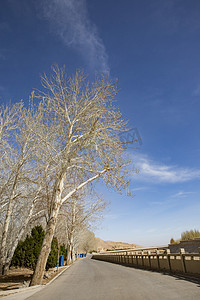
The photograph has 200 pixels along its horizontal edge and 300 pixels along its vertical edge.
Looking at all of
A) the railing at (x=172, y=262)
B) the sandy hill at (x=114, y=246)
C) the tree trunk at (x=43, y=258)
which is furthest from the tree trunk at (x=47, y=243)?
the sandy hill at (x=114, y=246)

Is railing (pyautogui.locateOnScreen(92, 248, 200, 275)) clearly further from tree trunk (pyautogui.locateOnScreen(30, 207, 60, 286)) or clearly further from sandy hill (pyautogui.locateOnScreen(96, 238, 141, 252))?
sandy hill (pyautogui.locateOnScreen(96, 238, 141, 252))

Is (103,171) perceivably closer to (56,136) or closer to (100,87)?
(56,136)

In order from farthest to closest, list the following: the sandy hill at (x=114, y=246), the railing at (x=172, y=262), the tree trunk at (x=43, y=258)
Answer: the sandy hill at (x=114, y=246) < the tree trunk at (x=43, y=258) < the railing at (x=172, y=262)

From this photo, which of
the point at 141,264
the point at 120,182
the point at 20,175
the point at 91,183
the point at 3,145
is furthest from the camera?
the point at 141,264

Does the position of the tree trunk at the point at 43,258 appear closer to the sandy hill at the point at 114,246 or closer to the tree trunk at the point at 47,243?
the tree trunk at the point at 47,243

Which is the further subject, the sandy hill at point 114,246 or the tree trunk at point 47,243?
the sandy hill at point 114,246

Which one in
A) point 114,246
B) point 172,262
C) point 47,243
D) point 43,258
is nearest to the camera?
point 43,258

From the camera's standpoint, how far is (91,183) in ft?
37.8

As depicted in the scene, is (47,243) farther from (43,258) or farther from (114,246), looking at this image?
(114,246)

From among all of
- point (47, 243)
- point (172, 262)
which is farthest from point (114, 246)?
point (47, 243)

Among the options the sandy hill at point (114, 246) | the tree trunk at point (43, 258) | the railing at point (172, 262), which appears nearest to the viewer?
the railing at point (172, 262)

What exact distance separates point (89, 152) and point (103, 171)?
136cm

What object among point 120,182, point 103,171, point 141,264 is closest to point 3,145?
point 103,171

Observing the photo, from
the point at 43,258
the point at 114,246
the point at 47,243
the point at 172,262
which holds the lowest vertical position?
the point at 172,262
